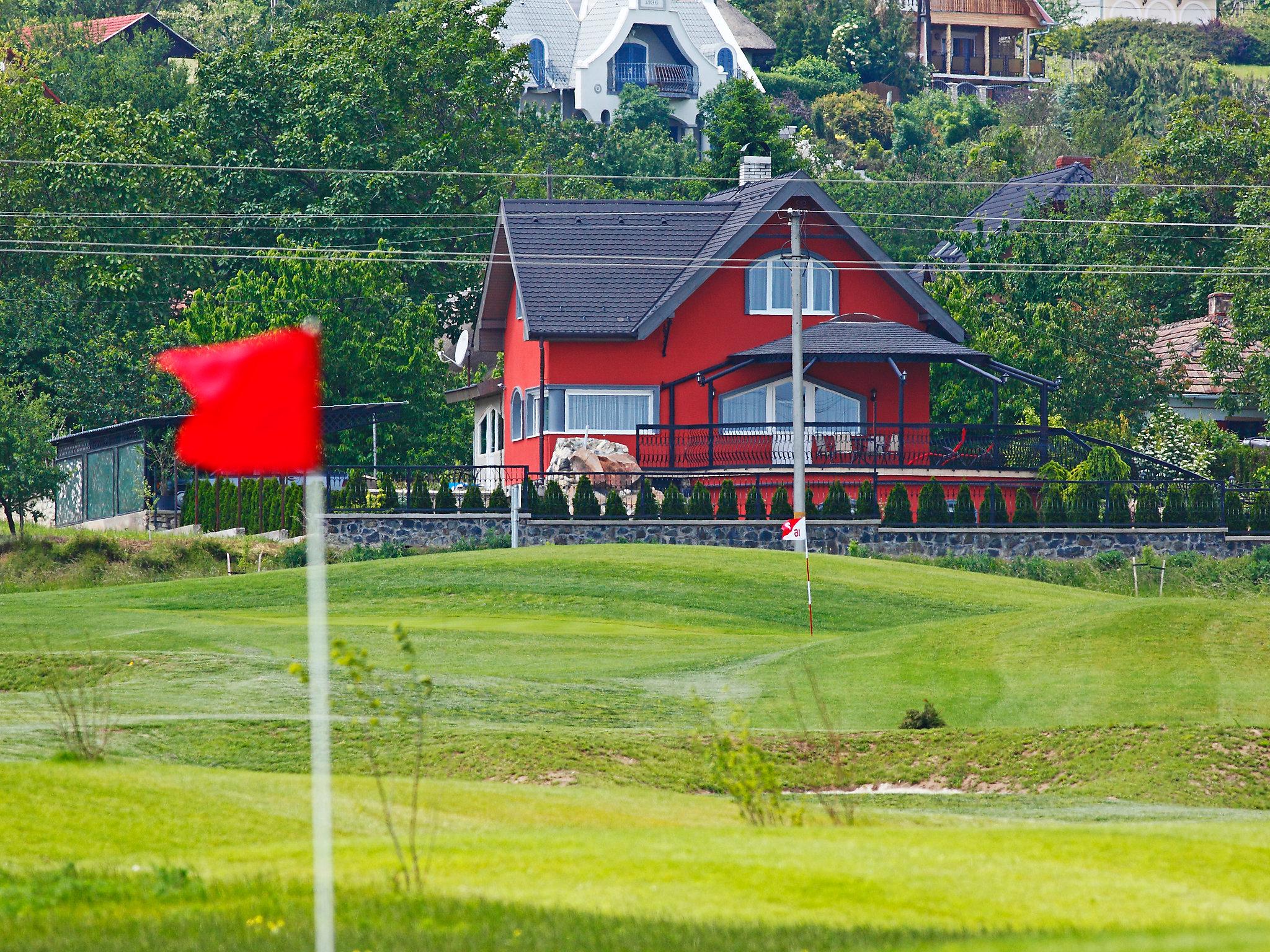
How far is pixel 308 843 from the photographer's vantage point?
1057 cm

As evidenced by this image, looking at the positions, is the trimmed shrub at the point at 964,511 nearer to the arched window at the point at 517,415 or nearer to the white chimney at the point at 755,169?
the arched window at the point at 517,415

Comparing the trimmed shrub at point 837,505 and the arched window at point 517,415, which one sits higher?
the arched window at point 517,415

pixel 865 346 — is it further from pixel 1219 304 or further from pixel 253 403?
pixel 253 403

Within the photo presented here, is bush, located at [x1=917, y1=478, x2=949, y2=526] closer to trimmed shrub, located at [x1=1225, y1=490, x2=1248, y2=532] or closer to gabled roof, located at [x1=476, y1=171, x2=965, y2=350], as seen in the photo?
trimmed shrub, located at [x1=1225, y1=490, x2=1248, y2=532]

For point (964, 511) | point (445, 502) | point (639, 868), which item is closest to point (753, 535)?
point (964, 511)

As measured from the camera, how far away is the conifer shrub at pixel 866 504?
1437 inches

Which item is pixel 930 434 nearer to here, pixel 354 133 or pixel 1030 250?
pixel 1030 250

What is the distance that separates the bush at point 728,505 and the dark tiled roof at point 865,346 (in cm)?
504

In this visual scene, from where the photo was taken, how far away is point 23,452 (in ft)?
124

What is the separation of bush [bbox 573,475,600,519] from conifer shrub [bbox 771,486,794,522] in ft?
12.3

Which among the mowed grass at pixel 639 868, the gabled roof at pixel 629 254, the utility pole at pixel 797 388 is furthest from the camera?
the gabled roof at pixel 629 254

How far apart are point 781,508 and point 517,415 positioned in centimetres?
1165

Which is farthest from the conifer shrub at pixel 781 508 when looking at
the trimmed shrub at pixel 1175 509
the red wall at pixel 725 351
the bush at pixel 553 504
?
the trimmed shrub at pixel 1175 509

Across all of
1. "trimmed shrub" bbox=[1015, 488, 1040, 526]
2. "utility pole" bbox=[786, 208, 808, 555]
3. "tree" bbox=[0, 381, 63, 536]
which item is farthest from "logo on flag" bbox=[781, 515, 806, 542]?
"tree" bbox=[0, 381, 63, 536]
